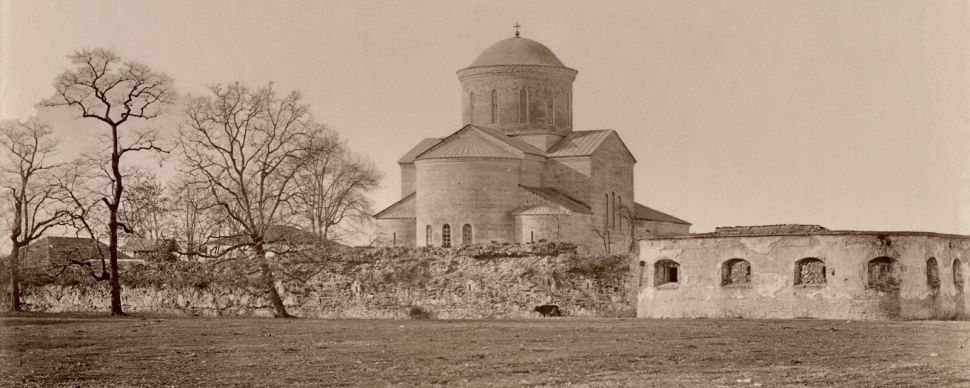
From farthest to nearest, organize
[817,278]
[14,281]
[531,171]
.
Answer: [531,171], [14,281], [817,278]

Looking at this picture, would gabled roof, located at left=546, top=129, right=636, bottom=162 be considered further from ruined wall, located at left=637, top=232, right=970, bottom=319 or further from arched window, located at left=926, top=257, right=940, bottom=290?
arched window, located at left=926, top=257, right=940, bottom=290

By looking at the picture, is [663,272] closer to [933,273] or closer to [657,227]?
[933,273]

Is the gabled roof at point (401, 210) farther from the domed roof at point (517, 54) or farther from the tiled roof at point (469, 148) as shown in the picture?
the domed roof at point (517, 54)

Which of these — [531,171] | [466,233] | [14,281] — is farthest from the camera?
[531,171]

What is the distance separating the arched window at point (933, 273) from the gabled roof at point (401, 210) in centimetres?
2355

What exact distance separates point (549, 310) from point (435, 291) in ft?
10.6

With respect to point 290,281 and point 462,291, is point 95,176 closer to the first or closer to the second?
point 290,281

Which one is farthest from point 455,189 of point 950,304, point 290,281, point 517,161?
point 950,304

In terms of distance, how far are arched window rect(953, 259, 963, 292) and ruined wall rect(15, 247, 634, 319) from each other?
7.11 metres

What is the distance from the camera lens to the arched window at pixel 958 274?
1032 inches

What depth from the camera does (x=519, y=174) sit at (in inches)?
1764

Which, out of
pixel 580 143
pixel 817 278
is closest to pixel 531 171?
pixel 580 143

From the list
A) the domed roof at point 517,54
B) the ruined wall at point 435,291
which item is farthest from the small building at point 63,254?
the domed roof at point 517,54

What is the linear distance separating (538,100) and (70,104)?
23.4 metres
